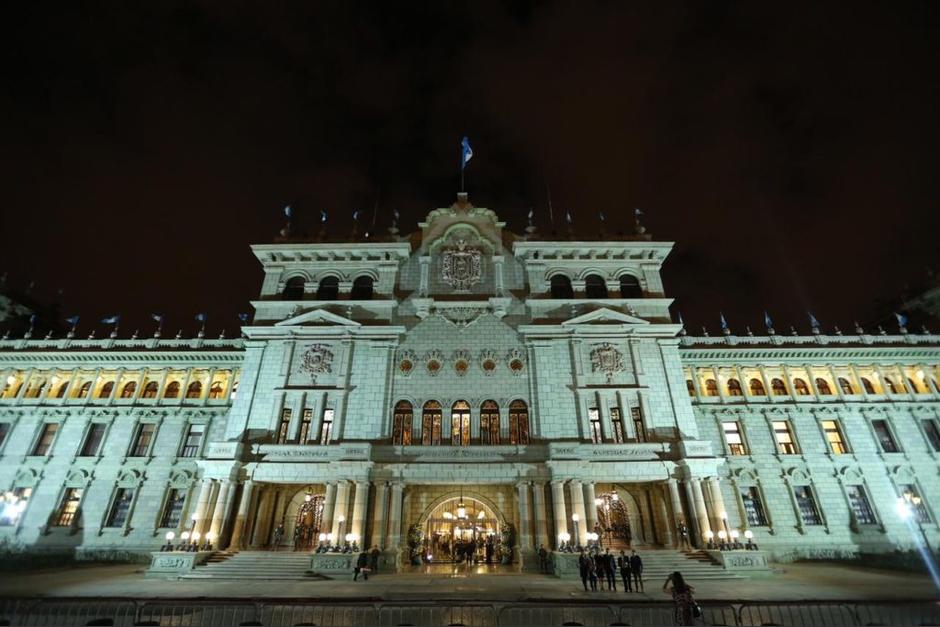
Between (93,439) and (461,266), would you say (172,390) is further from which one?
(461,266)

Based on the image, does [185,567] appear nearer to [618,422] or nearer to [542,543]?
[542,543]

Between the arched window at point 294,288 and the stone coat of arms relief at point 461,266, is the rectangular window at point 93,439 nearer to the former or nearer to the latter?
the arched window at point 294,288

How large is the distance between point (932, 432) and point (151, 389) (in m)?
59.9

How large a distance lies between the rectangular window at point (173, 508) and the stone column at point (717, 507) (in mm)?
34233

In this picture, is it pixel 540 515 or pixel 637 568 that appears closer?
pixel 637 568

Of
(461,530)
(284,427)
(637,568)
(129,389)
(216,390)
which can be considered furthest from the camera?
(129,389)

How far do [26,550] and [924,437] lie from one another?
208ft

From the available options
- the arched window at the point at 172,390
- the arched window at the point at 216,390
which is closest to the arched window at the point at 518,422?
the arched window at the point at 216,390

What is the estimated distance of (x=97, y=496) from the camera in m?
32.3

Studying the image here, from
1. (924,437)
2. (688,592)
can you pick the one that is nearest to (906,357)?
(924,437)

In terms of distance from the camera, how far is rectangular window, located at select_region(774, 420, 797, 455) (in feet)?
108

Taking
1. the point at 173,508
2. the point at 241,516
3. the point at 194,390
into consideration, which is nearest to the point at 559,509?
the point at 241,516

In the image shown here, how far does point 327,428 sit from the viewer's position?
29312 mm

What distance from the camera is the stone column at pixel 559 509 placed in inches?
997
